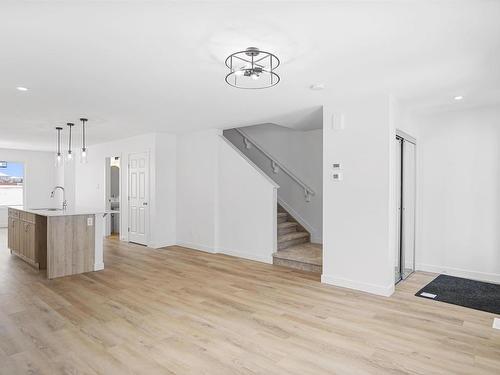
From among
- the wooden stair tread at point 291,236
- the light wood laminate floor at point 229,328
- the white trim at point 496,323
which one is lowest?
the white trim at point 496,323

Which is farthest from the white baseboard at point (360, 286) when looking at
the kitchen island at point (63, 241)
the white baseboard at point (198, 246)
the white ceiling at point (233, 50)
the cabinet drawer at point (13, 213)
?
the cabinet drawer at point (13, 213)

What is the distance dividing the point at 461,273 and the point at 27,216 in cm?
697

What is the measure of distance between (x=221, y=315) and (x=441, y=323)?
85.4 inches

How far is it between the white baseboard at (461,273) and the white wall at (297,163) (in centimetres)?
200

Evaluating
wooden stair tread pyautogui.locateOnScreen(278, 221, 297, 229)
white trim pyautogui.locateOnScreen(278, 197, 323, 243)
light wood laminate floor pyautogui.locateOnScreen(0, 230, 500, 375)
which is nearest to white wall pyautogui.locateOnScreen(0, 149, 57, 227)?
light wood laminate floor pyautogui.locateOnScreen(0, 230, 500, 375)

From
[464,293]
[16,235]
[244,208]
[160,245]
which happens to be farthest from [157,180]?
[464,293]

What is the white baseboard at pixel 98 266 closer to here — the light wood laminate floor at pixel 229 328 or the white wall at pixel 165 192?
the light wood laminate floor at pixel 229 328

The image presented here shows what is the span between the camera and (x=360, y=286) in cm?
388

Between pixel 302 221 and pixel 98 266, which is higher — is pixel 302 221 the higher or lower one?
the higher one

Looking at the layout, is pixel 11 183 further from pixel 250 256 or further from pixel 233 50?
pixel 233 50

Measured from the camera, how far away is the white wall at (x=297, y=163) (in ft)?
21.0

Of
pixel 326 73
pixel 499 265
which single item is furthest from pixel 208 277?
pixel 499 265

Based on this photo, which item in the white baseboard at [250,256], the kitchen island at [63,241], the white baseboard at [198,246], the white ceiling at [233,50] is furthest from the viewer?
the white baseboard at [198,246]

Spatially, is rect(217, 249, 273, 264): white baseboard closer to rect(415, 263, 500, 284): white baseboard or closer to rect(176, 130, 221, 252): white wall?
rect(176, 130, 221, 252): white wall
